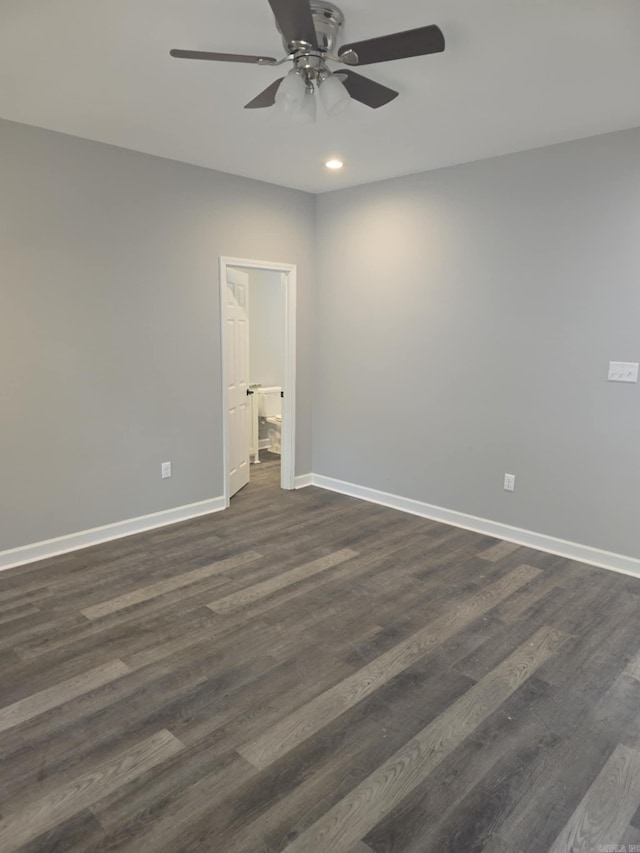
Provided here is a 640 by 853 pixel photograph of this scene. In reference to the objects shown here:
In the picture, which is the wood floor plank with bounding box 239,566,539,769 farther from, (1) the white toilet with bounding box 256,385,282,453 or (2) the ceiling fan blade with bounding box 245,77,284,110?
(1) the white toilet with bounding box 256,385,282,453

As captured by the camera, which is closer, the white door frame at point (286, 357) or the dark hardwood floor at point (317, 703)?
the dark hardwood floor at point (317, 703)

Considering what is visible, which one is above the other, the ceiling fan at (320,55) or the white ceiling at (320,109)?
the white ceiling at (320,109)

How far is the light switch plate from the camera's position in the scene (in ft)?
10.6

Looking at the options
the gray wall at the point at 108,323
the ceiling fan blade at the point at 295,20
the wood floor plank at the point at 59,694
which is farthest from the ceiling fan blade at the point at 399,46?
the wood floor plank at the point at 59,694

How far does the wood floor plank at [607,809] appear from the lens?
1633 millimetres

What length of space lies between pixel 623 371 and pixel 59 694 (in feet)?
11.3

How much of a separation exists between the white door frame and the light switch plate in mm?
2614

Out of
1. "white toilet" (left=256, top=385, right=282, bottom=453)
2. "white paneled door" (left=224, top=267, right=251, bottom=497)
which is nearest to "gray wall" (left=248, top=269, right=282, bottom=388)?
"white toilet" (left=256, top=385, right=282, bottom=453)

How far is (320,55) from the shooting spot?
202 centimetres

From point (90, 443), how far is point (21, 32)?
2316mm

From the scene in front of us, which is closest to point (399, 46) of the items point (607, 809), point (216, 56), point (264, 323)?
point (216, 56)

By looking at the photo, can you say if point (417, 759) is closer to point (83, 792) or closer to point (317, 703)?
point (317, 703)

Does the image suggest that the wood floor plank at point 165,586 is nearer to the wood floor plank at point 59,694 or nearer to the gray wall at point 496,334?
the wood floor plank at point 59,694

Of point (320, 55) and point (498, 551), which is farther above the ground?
point (320, 55)
